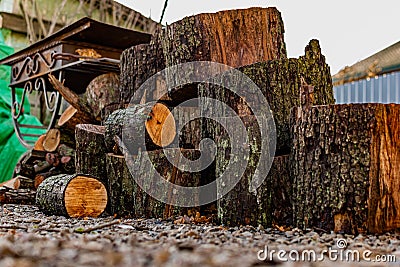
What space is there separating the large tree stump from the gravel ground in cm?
8

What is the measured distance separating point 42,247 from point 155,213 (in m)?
1.36

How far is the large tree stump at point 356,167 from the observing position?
6.08 ft

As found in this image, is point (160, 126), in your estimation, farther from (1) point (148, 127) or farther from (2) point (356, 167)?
(2) point (356, 167)

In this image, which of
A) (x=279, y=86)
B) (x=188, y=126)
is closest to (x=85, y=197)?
(x=188, y=126)

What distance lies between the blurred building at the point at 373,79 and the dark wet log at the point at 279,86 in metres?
3.94

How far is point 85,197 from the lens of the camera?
8.68 feet

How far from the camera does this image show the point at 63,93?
12.8ft

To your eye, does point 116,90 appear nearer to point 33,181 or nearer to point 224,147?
point 33,181

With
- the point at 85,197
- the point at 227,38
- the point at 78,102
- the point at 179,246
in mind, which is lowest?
the point at 85,197

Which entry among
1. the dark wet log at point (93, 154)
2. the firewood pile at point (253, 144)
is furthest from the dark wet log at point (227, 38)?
the dark wet log at point (93, 154)

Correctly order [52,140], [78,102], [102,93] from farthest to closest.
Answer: [52,140] < [78,102] < [102,93]

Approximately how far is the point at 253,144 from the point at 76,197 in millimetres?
1026

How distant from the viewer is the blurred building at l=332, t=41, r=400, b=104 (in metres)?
6.05

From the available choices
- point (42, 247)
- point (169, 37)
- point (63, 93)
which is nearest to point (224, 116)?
point (169, 37)
